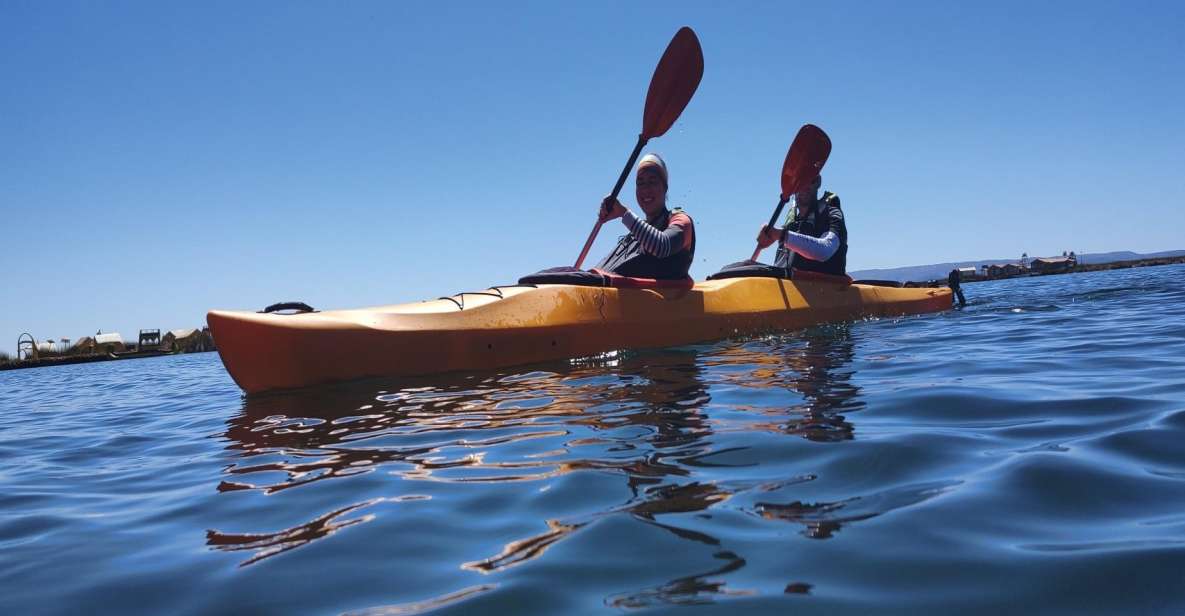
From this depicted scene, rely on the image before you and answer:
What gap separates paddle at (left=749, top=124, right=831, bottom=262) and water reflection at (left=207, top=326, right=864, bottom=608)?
3.69 metres

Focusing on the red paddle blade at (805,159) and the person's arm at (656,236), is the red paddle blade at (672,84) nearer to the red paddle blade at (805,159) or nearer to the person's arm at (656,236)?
the person's arm at (656,236)

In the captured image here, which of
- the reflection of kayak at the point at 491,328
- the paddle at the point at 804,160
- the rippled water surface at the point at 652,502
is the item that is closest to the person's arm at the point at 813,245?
the reflection of kayak at the point at 491,328

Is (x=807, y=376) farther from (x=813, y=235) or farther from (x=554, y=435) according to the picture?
(x=813, y=235)

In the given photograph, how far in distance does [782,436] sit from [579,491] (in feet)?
2.89

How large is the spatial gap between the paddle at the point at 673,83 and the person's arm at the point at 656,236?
4.66 feet

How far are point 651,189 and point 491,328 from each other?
2.31 m

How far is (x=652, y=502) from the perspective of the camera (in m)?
1.84

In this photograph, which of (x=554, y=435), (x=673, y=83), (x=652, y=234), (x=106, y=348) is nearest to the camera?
(x=554, y=435)

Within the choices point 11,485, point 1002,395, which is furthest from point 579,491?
point 11,485

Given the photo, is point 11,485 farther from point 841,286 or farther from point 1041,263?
point 1041,263

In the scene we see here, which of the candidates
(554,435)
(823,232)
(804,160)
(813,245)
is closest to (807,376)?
(554,435)

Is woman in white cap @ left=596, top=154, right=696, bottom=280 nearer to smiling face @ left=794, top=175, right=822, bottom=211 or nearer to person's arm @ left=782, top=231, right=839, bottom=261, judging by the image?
person's arm @ left=782, top=231, right=839, bottom=261

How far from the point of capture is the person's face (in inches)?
264

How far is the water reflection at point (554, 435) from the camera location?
1.76 meters
